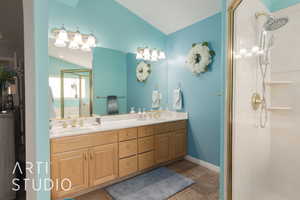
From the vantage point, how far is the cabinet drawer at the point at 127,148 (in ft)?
7.07

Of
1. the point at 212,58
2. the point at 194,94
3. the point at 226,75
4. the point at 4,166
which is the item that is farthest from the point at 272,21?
the point at 4,166

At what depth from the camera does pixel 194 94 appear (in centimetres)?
283

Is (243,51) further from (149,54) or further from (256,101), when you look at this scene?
(149,54)

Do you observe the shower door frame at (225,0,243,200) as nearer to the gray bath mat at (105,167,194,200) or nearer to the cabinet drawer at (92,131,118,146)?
the gray bath mat at (105,167,194,200)

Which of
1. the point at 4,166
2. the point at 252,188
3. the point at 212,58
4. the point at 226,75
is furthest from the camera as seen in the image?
the point at 212,58

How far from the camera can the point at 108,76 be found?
260 cm

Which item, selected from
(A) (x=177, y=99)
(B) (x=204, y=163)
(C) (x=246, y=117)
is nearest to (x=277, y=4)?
(C) (x=246, y=117)

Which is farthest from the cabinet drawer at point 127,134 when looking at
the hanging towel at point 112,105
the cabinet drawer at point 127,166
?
the hanging towel at point 112,105

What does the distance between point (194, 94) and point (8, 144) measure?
8.85 ft

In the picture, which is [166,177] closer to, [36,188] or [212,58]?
[36,188]

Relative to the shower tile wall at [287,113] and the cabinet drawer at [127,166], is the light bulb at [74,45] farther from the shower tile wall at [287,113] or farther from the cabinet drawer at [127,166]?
the shower tile wall at [287,113]

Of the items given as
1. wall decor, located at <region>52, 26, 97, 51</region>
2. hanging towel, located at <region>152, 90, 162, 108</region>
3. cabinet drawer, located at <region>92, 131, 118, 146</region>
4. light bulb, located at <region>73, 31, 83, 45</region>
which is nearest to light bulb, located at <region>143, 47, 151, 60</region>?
hanging towel, located at <region>152, 90, 162, 108</region>

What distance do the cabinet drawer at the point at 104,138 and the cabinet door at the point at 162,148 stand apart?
2.49ft

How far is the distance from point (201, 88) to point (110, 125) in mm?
1650
